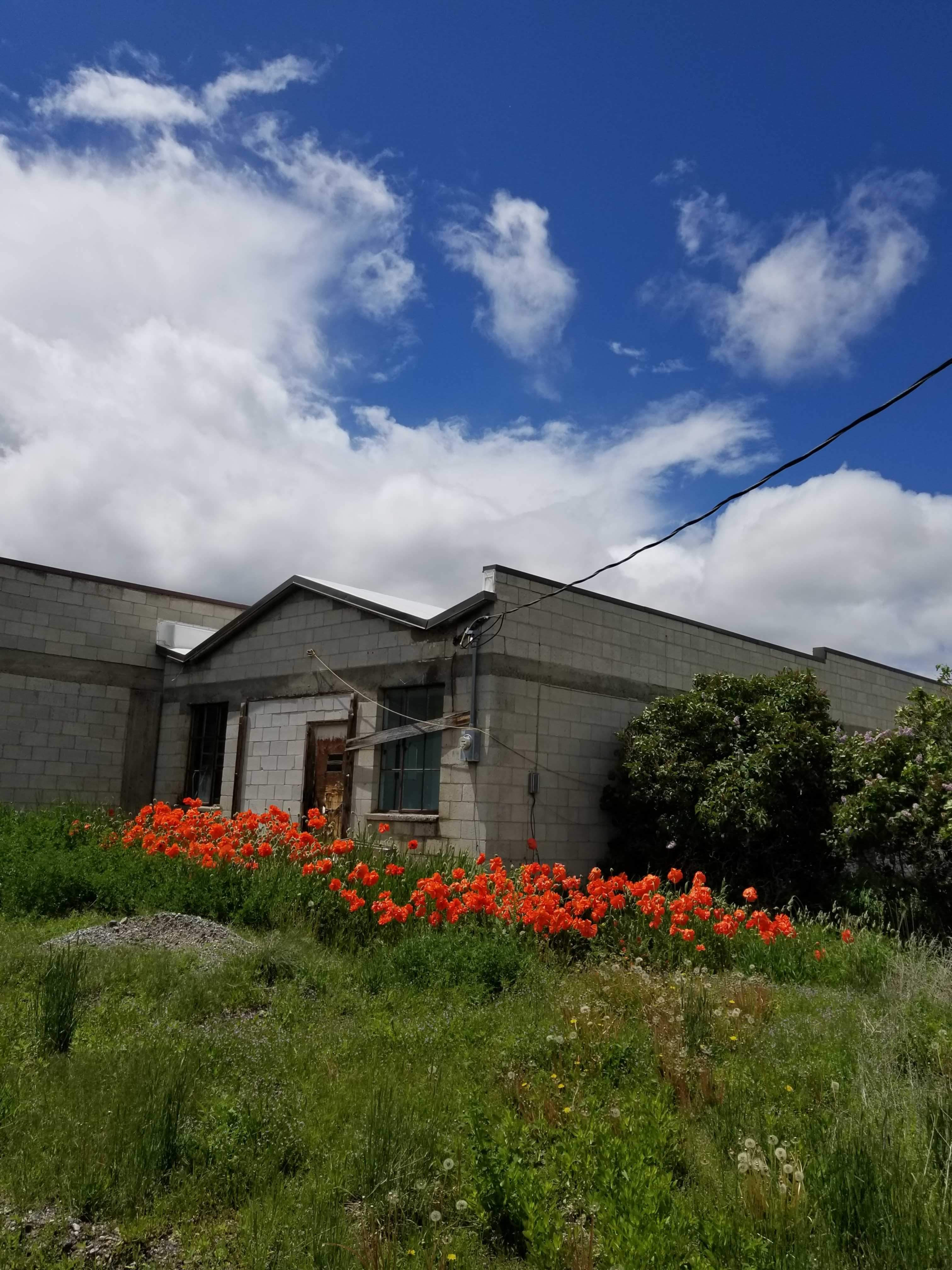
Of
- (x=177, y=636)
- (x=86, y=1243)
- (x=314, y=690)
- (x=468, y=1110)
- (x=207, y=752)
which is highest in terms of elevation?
(x=177, y=636)

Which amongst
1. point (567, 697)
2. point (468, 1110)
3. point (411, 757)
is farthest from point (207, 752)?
point (468, 1110)

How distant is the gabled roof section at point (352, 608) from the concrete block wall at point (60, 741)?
1590 millimetres

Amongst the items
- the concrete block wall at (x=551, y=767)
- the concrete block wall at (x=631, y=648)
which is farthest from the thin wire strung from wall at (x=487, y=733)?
the concrete block wall at (x=631, y=648)

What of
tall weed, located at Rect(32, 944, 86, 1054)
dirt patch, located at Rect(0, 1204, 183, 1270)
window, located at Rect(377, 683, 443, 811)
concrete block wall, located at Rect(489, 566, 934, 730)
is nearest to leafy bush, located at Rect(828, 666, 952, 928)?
concrete block wall, located at Rect(489, 566, 934, 730)

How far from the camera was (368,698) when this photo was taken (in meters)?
14.2

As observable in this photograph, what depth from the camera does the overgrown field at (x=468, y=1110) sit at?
3.66 metres

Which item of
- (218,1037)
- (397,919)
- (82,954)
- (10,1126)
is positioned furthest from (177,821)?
(10,1126)

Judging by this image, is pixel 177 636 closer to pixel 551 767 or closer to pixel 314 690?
pixel 314 690

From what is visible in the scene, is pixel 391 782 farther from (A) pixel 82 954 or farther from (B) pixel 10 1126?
(B) pixel 10 1126

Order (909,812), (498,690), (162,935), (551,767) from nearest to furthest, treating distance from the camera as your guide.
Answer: (162,935)
(909,812)
(498,690)
(551,767)

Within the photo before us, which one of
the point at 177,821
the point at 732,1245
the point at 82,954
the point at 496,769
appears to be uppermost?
the point at 496,769

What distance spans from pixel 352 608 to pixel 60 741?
6.27 meters

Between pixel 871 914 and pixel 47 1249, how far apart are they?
10189 mm

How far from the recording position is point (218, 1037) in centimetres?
559
